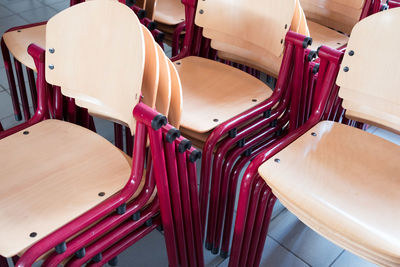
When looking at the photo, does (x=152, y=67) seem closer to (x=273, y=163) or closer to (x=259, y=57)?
(x=273, y=163)

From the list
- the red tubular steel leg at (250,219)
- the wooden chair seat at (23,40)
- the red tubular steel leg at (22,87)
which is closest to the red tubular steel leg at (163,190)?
the red tubular steel leg at (250,219)

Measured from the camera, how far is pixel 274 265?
1.63 metres

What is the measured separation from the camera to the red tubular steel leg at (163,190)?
3.51ft

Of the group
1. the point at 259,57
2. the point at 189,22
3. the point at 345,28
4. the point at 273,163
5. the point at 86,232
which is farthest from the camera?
the point at 345,28

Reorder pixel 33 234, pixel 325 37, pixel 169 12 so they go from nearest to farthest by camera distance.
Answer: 1. pixel 33 234
2. pixel 325 37
3. pixel 169 12

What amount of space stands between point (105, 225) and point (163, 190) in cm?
17

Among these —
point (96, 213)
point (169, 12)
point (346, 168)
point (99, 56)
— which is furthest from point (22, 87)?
point (346, 168)

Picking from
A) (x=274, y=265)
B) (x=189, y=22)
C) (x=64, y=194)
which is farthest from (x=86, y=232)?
(x=189, y=22)

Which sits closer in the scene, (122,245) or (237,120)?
(122,245)

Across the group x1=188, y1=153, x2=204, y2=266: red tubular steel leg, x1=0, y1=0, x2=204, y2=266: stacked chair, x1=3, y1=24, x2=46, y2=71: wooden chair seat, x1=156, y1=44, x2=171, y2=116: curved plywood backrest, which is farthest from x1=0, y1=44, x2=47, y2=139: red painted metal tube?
x1=188, y1=153, x2=204, y2=266: red tubular steel leg

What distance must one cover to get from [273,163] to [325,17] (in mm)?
1277

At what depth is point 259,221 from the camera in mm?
1339

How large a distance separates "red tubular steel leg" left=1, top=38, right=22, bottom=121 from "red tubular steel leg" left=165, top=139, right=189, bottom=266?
1344 mm

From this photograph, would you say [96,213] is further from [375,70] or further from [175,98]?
[375,70]
